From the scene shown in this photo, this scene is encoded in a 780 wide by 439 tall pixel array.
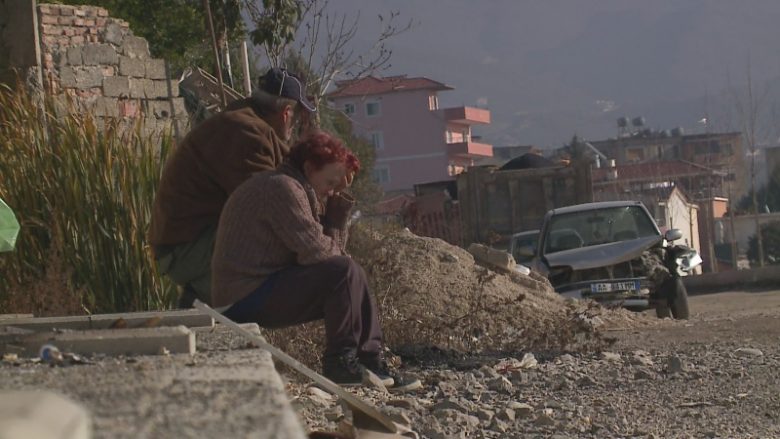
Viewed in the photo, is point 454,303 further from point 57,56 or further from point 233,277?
point 233,277

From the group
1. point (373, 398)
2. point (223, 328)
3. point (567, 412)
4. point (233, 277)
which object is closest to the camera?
point (223, 328)

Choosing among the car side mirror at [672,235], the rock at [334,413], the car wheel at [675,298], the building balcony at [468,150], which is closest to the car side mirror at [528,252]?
the car side mirror at [672,235]

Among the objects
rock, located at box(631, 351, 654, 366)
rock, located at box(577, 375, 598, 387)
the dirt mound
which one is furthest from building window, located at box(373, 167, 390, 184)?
rock, located at box(577, 375, 598, 387)

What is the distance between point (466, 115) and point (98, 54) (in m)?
102

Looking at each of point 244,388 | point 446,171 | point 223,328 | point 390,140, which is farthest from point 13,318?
point 390,140

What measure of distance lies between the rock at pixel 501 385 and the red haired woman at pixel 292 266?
2074 millimetres

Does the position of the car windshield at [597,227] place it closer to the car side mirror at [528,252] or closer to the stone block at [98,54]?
the car side mirror at [528,252]

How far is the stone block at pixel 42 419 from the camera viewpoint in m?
2.53

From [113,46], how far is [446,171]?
102m

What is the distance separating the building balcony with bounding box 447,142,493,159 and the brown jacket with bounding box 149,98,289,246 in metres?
106

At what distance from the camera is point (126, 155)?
9352mm

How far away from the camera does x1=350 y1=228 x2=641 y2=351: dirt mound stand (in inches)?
413

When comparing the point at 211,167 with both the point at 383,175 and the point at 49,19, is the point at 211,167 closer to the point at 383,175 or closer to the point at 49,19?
the point at 49,19

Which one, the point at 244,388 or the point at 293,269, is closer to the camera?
the point at 244,388
